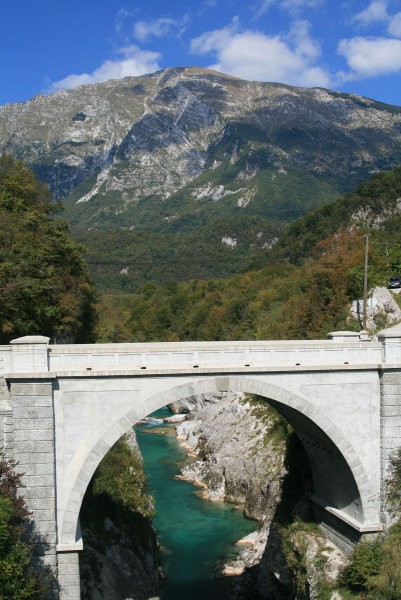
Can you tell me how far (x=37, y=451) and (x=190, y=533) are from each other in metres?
15.8

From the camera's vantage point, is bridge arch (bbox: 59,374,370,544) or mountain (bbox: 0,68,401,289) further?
mountain (bbox: 0,68,401,289)

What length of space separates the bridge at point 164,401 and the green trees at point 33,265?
608 centimetres

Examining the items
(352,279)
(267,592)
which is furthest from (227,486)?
(352,279)

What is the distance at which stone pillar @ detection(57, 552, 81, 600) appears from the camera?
17.6 metres

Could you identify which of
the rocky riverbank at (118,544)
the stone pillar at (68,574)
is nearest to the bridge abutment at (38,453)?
the stone pillar at (68,574)

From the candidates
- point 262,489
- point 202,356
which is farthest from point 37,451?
point 262,489

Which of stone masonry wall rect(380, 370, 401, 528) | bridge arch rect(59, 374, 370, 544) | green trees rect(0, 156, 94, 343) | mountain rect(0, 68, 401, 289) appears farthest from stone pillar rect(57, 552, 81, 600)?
mountain rect(0, 68, 401, 289)

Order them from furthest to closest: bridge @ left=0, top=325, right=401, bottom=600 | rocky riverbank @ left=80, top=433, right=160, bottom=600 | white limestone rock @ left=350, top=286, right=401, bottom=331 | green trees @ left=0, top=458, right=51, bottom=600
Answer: white limestone rock @ left=350, top=286, right=401, bottom=331 < rocky riverbank @ left=80, top=433, right=160, bottom=600 < bridge @ left=0, top=325, right=401, bottom=600 < green trees @ left=0, top=458, right=51, bottom=600

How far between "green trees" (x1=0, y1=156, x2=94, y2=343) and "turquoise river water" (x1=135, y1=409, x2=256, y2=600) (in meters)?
10.8

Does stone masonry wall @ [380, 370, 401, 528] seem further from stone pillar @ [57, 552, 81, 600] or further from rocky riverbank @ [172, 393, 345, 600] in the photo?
stone pillar @ [57, 552, 81, 600]

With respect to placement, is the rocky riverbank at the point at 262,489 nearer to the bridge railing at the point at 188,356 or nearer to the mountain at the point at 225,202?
the bridge railing at the point at 188,356

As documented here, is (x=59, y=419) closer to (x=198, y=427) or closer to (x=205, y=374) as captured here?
(x=205, y=374)

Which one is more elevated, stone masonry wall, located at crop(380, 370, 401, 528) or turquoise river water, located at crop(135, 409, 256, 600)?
stone masonry wall, located at crop(380, 370, 401, 528)

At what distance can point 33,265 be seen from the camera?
26047mm
